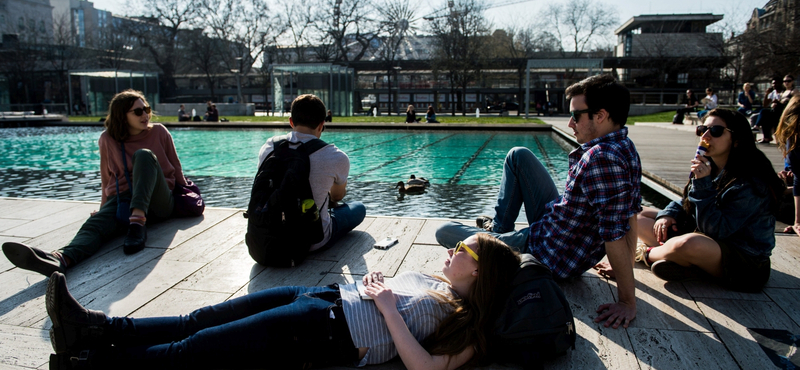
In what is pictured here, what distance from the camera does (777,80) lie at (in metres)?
13.2

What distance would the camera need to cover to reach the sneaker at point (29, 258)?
10.8 ft

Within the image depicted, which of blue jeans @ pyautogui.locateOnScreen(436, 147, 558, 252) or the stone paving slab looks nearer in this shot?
the stone paving slab

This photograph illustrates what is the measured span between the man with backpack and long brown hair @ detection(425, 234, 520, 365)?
159 centimetres

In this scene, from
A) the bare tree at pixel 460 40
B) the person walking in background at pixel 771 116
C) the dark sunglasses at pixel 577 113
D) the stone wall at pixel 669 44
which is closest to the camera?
the dark sunglasses at pixel 577 113

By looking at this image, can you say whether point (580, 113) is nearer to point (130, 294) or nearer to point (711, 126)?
point (711, 126)

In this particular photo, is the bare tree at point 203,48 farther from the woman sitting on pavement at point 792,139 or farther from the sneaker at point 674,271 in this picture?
the sneaker at point 674,271

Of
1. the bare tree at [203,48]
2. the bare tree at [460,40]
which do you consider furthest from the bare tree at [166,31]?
the bare tree at [460,40]

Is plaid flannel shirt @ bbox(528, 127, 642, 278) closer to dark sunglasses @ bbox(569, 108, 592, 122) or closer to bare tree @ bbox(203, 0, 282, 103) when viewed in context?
dark sunglasses @ bbox(569, 108, 592, 122)

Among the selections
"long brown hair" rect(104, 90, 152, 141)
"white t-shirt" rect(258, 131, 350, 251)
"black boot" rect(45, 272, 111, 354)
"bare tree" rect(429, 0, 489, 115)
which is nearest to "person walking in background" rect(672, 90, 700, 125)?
"bare tree" rect(429, 0, 489, 115)

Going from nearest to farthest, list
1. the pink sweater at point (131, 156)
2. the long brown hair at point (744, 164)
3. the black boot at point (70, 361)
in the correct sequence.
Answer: the black boot at point (70, 361)
the long brown hair at point (744, 164)
the pink sweater at point (131, 156)

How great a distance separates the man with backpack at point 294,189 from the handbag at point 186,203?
1.72 m

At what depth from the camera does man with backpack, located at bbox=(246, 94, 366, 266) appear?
356 cm

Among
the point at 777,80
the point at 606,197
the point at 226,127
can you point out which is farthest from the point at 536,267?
the point at 226,127

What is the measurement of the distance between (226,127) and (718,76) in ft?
131
